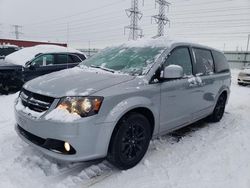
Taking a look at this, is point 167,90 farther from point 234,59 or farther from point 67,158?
point 234,59

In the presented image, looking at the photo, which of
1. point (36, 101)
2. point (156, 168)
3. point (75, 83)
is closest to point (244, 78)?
point (156, 168)

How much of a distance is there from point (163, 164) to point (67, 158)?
1.37m

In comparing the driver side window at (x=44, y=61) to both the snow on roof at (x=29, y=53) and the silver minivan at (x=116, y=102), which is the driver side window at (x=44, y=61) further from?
the silver minivan at (x=116, y=102)

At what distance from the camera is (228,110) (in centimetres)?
709

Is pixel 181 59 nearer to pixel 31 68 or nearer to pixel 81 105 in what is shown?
pixel 81 105

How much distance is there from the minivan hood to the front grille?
5 cm

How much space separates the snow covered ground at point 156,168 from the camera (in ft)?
10.1

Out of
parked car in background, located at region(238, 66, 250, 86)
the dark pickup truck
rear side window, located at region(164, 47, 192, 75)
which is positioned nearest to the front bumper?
rear side window, located at region(164, 47, 192, 75)

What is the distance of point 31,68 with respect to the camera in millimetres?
8203

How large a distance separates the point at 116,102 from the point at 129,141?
59 centimetres

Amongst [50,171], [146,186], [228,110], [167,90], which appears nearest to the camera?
[146,186]

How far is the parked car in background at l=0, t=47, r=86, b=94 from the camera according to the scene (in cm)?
791

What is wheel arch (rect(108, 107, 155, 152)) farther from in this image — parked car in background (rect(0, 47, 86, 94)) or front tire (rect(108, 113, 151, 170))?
parked car in background (rect(0, 47, 86, 94))

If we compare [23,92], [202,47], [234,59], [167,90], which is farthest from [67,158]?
[234,59]
